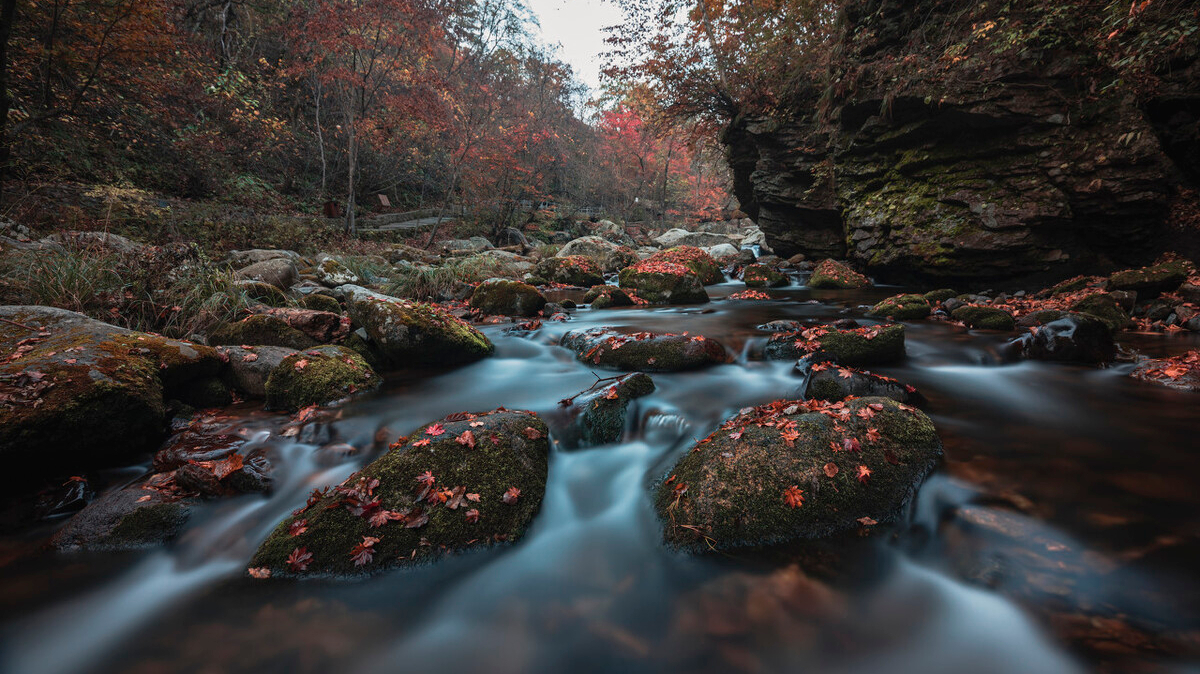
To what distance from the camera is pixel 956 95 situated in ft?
27.4

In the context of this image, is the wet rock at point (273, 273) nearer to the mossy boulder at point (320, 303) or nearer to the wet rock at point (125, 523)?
the mossy boulder at point (320, 303)

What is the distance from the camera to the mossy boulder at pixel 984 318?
662 centimetres

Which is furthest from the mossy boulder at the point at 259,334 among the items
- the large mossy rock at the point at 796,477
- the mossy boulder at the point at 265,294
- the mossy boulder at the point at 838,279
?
the mossy boulder at the point at 838,279

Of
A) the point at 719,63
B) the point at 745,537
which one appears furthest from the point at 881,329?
the point at 719,63

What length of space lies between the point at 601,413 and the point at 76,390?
380 cm

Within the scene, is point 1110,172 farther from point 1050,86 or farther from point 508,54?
point 508,54

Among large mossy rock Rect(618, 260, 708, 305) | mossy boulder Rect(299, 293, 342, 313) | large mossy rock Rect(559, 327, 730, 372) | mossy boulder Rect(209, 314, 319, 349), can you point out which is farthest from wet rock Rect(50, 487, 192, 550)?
large mossy rock Rect(618, 260, 708, 305)

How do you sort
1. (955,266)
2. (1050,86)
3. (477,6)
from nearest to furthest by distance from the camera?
(1050,86) < (955,266) < (477,6)

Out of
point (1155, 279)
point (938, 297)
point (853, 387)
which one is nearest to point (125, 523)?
point (853, 387)

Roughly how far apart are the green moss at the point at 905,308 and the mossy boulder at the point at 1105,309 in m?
1.89

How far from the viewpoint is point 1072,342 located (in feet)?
16.6

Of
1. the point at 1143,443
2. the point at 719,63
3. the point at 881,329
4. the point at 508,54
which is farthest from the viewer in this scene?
the point at 508,54

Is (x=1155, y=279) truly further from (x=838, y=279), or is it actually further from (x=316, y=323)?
(x=316, y=323)

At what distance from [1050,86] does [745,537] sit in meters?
10.9
